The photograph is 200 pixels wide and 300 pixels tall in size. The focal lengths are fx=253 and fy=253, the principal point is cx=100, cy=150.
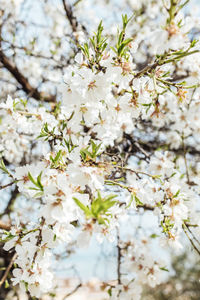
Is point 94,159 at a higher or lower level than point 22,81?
lower

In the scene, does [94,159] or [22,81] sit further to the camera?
[22,81]

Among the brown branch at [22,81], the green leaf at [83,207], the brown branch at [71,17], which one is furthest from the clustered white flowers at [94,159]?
the brown branch at [71,17]

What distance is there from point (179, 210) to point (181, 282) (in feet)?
23.2

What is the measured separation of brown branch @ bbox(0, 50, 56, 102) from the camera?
7.79 ft

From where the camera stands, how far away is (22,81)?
2.66 metres

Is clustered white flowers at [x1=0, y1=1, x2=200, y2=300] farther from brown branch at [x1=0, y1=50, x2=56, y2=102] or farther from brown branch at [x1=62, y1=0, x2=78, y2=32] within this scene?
brown branch at [x1=62, y1=0, x2=78, y2=32]

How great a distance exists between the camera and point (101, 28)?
3.45ft

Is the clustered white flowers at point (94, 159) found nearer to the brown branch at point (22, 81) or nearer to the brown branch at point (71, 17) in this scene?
the brown branch at point (22, 81)

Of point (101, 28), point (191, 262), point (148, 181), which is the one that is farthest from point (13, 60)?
point (191, 262)

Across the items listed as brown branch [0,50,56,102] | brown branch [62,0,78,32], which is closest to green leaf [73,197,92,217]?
brown branch [0,50,56,102]

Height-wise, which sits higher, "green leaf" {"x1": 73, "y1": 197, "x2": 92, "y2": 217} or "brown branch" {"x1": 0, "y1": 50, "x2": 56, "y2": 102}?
"brown branch" {"x1": 0, "y1": 50, "x2": 56, "y2": 102}

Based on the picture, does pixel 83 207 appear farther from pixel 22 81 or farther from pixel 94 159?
pixel 22 81

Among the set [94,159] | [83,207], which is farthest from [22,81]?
[83,207]

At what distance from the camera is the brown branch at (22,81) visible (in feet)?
7.79
